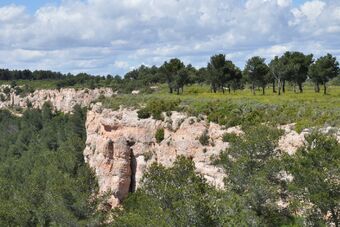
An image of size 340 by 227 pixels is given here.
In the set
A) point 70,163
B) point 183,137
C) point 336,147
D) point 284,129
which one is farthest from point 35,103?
point 336,147

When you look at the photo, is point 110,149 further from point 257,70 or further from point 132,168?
point 257,70

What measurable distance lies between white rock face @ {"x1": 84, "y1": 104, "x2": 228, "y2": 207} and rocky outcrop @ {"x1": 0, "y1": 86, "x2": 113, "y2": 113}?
66560 millimetres

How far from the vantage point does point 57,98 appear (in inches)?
6427

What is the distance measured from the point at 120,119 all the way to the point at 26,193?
15409mm

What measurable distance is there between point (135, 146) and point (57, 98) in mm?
106675

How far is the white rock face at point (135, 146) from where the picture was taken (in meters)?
53.4

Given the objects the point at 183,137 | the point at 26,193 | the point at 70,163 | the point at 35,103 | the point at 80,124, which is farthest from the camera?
the point at 35,103

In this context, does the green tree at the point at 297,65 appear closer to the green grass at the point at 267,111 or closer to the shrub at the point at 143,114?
the green grass at the point at 267,111

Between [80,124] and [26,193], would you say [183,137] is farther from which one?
[80,124]

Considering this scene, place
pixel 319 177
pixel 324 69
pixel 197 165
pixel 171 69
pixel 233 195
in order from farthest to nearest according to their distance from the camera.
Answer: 1. pixel 171 69
2. pixel 324 69
3. pixel 197 165
4. pixel 233 195
5. pixel 319 177

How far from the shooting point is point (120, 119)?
214 feet

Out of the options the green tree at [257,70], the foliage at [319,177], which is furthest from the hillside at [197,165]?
the green tree at [257,70]

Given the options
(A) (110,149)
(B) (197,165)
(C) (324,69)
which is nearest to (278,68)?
(C) (324,69)

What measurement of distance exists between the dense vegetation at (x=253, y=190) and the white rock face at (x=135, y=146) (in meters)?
11.3
